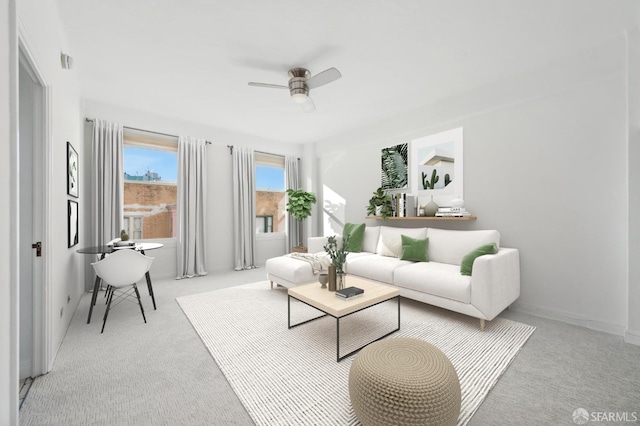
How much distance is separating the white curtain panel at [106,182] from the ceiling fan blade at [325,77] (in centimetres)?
324

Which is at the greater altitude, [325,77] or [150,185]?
[325,77]

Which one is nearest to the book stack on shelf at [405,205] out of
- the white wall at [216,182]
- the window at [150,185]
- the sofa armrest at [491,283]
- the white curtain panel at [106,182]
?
the sofa armrest at [491,283]

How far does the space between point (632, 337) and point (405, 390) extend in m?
2.54

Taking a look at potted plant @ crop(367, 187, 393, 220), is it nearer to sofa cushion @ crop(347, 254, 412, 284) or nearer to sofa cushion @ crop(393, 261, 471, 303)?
sofa cushion @ crop(347, 254, 412, 284)

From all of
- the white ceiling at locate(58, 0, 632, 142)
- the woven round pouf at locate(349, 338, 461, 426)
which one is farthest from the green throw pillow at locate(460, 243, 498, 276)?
the white ceiling at locate(58, 0, 632, 142)

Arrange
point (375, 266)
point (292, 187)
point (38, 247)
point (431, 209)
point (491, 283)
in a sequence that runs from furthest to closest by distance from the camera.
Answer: point (292, 187), point (431, 209), point (375, 266), point (491, 283), point (38, 247)

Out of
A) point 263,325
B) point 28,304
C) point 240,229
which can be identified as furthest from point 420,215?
point 28,304

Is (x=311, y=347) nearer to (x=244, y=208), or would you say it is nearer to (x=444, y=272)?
(x=444, y=272)

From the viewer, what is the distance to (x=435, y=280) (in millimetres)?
2787

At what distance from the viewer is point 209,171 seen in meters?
4.98

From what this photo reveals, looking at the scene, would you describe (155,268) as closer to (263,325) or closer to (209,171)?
(209,171)

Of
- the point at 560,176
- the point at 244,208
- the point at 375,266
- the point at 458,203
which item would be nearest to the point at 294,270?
the point at 375,266

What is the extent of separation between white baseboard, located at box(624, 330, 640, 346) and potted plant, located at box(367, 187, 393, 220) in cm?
269

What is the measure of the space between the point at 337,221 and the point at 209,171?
2686 millimetres
